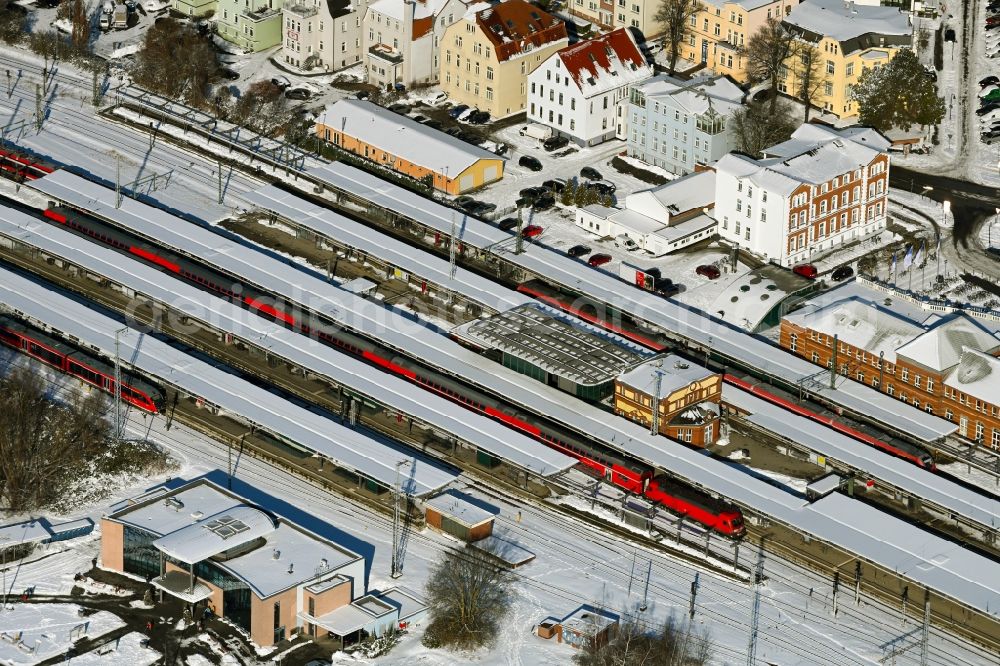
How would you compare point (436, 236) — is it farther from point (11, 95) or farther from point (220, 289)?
point (11, 95)

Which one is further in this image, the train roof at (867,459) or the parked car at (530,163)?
the parked car at (530,163)

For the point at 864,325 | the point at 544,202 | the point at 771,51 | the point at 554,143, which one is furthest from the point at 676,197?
the point at 864,325

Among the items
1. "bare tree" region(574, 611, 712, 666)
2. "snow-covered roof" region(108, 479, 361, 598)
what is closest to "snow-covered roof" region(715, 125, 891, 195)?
"bare tree" region(574, 611, 712, 666)

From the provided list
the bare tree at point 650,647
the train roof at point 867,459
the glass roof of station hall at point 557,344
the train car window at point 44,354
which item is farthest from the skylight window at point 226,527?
the train roof at point 867,459

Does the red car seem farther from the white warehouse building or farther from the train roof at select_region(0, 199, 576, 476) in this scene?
the train roof at select_region(0, 199, 576, 476)

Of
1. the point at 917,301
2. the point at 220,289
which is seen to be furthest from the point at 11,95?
the point at 917,301

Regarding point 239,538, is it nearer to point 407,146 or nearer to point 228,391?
point 228,391

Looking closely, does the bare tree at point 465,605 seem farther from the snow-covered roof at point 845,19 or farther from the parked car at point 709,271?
the snow-covered roof at point 845,19
